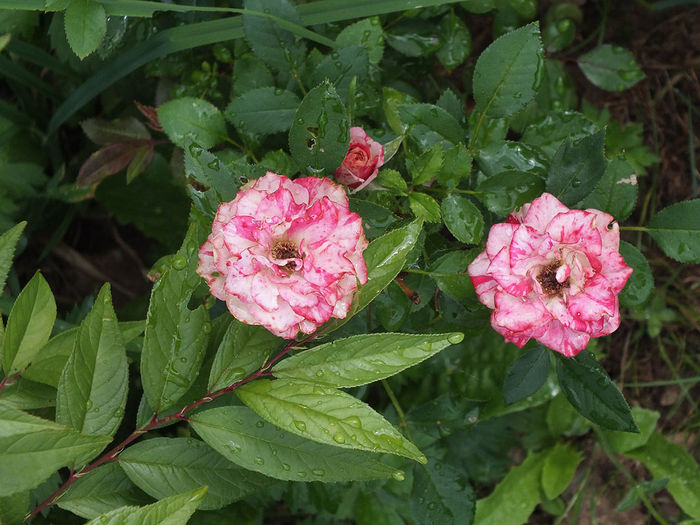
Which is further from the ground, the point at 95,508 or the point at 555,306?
the point at 555,306

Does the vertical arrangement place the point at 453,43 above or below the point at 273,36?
below

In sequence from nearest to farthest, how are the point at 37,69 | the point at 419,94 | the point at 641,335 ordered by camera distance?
1. the point at 419,94
2. the point at 37,69
3. the point at 641,335

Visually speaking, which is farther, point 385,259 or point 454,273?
point 454,273

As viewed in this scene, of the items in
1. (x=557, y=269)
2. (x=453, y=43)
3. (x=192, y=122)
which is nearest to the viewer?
(x=557, y=269)

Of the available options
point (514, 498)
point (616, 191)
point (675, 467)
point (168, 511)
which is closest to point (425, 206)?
point (616, 191)

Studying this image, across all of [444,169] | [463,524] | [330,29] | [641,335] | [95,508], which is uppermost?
[330,29]

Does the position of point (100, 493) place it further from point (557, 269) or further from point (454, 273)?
point (557, 269)

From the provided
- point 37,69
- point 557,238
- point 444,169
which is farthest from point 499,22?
point 37,69

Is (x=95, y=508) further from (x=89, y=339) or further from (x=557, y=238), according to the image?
(x=557, y=238)
